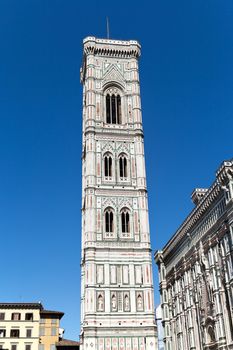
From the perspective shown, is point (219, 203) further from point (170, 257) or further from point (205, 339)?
point (170, 257)

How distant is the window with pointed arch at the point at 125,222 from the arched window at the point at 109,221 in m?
1.14

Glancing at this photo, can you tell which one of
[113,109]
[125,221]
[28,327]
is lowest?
[28,327]

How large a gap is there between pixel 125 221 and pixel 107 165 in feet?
22.1

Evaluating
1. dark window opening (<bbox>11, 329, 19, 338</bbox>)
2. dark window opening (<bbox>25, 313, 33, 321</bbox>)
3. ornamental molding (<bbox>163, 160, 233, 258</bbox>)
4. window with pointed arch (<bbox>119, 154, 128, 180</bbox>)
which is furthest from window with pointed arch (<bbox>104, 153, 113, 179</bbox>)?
dark window opening (<bbox>11, 329, 19, 338</bbox>)

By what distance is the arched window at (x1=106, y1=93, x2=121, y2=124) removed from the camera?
53656 mm

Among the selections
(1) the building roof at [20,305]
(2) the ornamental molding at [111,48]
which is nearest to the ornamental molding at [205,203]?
(1) the building roof at [20,305]

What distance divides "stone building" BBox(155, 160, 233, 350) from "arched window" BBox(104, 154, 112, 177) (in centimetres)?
965

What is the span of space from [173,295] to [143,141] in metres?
17.5

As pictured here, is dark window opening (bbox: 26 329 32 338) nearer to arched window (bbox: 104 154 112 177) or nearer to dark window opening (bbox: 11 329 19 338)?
dark window opening (bbox: 11 329 19 338)

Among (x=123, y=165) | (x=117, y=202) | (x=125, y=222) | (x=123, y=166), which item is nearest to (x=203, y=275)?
(x=125, y=222)

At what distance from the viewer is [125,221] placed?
157 ft

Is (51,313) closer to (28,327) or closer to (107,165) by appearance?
(28,327)

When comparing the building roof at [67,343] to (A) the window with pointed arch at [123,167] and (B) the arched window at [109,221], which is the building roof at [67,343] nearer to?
(B) the arched window at [109,221]

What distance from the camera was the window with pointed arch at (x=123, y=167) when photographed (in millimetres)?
50344
